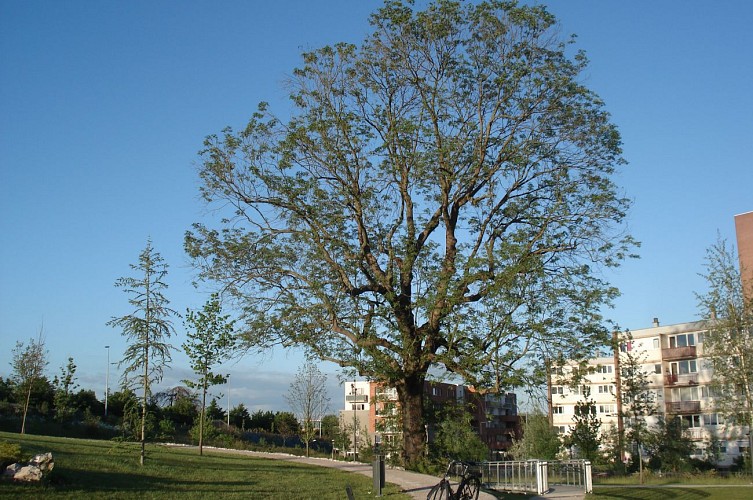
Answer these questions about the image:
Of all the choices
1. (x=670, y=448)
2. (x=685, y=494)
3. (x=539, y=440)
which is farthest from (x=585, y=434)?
(x=539, y=440)

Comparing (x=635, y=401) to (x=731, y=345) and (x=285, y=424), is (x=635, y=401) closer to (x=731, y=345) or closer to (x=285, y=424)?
(x=731, y=345)

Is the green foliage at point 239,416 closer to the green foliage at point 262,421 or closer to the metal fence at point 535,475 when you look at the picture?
the green foliage at point 262,421

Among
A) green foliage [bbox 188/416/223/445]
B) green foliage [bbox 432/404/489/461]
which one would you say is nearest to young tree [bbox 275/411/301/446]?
green foliage [bbox 188/416/223/445]

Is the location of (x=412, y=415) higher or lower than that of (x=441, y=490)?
higher

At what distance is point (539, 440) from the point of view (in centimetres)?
4994

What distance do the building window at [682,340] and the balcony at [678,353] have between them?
2.96ft

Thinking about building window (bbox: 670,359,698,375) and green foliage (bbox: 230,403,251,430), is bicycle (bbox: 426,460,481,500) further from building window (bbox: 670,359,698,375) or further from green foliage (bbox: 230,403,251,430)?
building window (bbox: 670,359,698,375)

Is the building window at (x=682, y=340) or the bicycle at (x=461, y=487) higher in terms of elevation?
the building window at (x=682, y=340)

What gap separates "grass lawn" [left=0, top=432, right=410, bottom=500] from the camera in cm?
1328

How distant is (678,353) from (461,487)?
185 feet

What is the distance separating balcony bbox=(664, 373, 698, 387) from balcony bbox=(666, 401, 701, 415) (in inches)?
72.4

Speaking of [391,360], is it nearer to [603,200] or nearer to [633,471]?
[603,200]

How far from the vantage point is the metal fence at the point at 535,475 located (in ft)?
71.1

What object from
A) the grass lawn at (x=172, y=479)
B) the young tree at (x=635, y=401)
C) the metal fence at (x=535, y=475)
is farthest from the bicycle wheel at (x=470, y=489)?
the young tree at (x=635, y=401)
